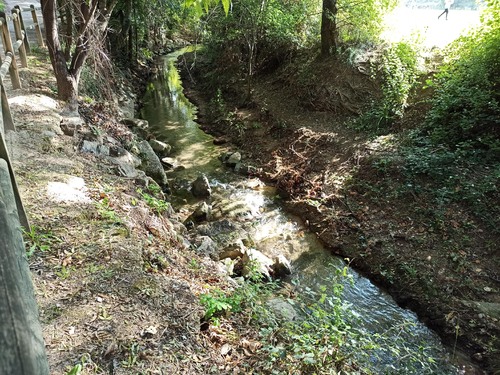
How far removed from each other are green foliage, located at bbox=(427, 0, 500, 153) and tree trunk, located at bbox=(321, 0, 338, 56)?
147 inches

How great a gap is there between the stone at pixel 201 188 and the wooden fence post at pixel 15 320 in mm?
7186

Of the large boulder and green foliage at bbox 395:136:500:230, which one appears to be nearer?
green foliage at bbox 395:136:500:230

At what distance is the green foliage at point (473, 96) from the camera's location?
23.0 ft

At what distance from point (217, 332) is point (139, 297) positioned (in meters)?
0.80

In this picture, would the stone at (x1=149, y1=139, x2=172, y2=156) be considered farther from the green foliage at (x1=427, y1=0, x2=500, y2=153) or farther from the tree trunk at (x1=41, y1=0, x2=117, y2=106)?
the green foliage at (x1=427, y1=0, x2=500, y2=153)

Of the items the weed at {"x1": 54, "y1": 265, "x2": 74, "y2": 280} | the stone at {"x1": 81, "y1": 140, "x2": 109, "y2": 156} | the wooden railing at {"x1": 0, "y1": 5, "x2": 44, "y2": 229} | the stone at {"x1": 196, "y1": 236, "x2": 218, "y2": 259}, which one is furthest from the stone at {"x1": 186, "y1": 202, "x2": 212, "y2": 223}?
the weed at {"x1": 54, "y1": 265, "x2": 74, "y2": 280}

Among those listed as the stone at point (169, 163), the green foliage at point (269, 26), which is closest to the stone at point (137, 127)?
the stone at point (169, 163)

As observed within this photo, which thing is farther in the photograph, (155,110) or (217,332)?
(155,110)

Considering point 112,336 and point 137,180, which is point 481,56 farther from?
point 112,336

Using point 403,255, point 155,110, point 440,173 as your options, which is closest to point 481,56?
point 440,173

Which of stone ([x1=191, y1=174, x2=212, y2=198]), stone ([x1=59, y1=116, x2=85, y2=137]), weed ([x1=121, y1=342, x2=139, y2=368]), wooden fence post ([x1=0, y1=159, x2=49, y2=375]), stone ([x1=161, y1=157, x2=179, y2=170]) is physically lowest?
stone ([x1=191, y1=174, x2=212, y2=198])

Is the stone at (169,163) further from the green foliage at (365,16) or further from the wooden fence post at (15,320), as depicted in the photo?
the wooden fence post at (15,320)

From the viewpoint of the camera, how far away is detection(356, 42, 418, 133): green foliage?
880cm

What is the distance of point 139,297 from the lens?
10.6 ft
